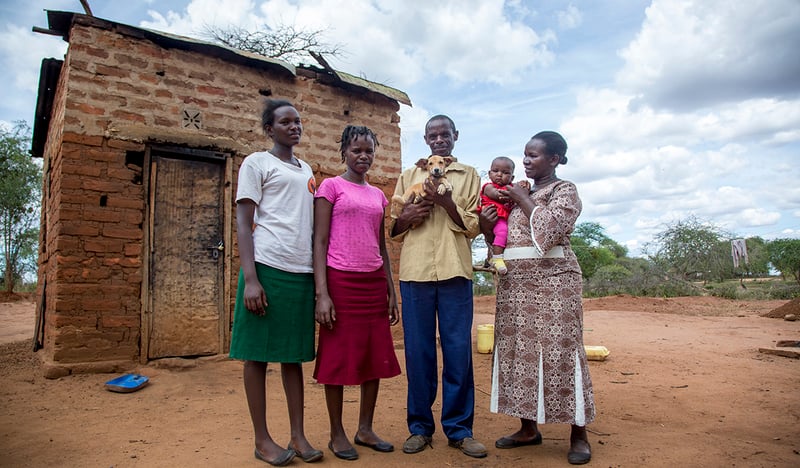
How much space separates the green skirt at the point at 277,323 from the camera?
241cm

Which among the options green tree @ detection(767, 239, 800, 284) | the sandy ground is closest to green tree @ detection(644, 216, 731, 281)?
green tree @ detection(767, 239, 800, 284)

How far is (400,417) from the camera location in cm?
353

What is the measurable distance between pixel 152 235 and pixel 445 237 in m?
3.42

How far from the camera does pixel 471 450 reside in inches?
102

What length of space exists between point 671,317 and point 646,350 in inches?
172

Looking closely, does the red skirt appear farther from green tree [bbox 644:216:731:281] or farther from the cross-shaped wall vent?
green tree [bbox 644:216:731:281]

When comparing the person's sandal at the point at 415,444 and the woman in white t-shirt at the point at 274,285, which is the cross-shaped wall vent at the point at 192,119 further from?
the person's sandal at the point at 415,444

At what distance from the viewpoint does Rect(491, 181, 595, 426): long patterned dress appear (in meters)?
2.56

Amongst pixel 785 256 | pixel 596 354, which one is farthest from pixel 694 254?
pixel 596 354

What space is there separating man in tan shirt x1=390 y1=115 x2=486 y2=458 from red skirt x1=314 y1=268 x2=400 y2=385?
7.6 inches

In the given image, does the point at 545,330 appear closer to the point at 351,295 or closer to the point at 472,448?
the point at 472,448

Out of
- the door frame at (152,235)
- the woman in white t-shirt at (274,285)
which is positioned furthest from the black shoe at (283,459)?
the door frame at (152,235)

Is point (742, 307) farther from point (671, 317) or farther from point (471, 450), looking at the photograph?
point (471, 450)

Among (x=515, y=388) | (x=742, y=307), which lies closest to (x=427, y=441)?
(x=515, y=388)
